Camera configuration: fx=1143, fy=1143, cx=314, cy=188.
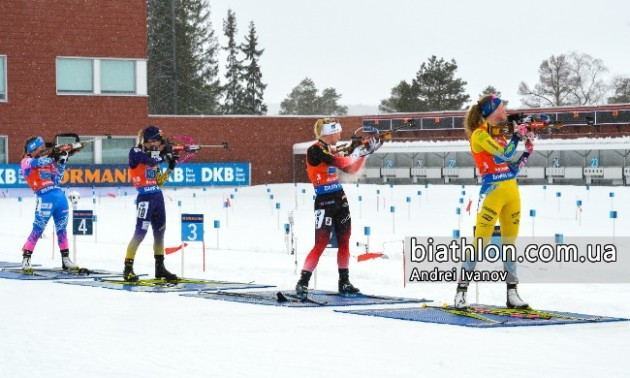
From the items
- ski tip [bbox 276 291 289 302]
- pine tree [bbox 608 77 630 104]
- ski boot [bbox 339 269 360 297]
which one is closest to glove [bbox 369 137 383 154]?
ski boot [bbox 339 269 360 297]

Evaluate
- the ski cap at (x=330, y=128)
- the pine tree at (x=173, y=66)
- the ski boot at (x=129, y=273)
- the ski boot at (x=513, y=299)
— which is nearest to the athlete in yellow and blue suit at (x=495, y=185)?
the ski boot at (x=513, y=299)

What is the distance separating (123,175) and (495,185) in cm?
4580

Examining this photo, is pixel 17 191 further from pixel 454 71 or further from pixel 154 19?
pixel 454 71

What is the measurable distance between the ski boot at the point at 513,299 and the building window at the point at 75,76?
45930 mm

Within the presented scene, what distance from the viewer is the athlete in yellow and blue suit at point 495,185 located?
40.2ft

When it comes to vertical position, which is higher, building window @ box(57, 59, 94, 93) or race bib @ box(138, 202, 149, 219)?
building window @ box(57, 59, 94, 93)

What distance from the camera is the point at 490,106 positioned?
41.3 feet

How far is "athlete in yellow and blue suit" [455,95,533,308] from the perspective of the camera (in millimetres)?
12266

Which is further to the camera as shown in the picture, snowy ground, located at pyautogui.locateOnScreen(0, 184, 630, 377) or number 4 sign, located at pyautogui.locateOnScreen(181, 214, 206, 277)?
number 4 sign, located at pyautogui.locateOnScreen(181, 214, 206, 277)

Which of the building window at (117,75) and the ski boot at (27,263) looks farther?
the building window at (117,75)

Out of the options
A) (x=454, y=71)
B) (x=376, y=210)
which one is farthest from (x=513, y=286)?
(x=454, y=71)

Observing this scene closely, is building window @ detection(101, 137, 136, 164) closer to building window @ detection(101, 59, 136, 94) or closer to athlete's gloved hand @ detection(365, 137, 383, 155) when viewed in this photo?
building window @ detection(101, 59, 136, 94)

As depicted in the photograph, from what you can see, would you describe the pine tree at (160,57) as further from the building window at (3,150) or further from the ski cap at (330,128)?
the ski cap at (330,128)

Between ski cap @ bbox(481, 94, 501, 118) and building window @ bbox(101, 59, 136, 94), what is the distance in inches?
1788
